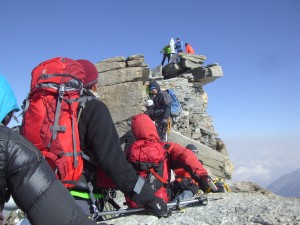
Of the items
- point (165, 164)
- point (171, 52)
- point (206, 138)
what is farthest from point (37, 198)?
point (171, 52)

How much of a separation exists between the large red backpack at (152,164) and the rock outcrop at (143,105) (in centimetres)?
745

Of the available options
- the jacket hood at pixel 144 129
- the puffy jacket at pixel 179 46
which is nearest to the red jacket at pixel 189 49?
the puffy jacket at pixel 179 46

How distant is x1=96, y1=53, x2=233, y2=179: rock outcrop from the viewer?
14.6 metres

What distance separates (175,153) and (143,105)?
10.3 m

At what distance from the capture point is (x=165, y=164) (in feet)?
15.7

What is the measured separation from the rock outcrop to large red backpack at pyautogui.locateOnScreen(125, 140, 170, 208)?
24.4 ft

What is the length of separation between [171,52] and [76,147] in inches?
914

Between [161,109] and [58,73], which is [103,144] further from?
[161,109]

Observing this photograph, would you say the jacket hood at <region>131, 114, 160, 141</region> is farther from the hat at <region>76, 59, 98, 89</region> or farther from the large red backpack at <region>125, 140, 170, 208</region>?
the hat at <region>76, 59, 98, 89</region>

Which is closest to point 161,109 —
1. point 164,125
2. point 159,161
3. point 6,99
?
point 164,125

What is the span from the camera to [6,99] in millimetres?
2205

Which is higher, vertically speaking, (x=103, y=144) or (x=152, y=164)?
(x=103, y=144)

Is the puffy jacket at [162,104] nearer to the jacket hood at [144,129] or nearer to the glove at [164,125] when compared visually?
the glove at [164,125]

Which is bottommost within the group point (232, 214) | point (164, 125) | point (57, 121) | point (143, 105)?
point (164, 125)
